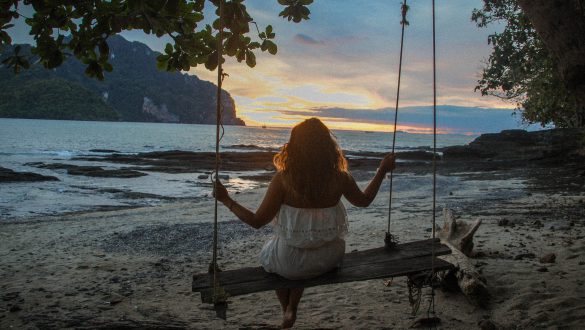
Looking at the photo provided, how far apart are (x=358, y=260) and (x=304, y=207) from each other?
2.72 feet

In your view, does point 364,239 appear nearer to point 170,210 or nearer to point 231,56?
point 231,56

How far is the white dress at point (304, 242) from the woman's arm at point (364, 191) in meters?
0.19

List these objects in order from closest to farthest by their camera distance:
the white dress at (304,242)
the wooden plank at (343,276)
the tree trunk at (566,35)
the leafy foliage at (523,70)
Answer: the tree trunk at (566,35) → the wooden plank at (343,276) → the white dress at (304,242) → the leafy foliage at (523,70)

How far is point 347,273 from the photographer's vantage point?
3.62 meters

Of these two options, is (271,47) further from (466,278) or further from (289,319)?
(466,278)

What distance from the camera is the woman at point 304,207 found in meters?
3.43

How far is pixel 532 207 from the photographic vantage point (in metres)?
10.2

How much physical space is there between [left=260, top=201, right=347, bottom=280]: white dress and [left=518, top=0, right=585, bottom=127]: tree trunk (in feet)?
6.36

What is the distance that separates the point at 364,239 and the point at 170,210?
726cm

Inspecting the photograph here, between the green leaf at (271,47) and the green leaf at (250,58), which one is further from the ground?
the green leaf at (271,47)

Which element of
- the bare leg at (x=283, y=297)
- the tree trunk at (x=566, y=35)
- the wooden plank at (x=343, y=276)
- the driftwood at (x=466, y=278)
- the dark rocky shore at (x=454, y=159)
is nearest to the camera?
the tree trunk at (x=566, y=35)

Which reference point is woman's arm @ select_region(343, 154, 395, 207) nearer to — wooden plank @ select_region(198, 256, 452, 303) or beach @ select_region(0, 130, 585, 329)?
wooden plank @ select_region(198, 256, 452, 303)

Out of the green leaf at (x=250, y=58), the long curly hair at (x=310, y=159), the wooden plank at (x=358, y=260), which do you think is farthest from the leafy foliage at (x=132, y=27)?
the wooden plank at (x=358, y=260)

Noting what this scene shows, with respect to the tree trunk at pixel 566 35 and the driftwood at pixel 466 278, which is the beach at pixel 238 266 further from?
the tree trunk at pixel 566 35
